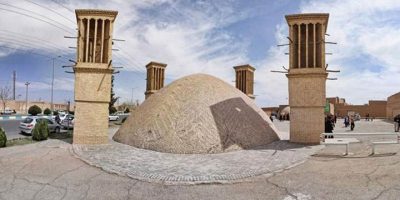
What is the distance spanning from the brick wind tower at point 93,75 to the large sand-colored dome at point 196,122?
170cm

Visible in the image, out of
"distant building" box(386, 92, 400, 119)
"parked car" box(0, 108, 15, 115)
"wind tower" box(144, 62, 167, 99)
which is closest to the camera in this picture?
"wind tower" box(144, 62, 167, 99)

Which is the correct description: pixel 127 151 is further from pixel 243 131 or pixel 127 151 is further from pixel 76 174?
pixel 243 131

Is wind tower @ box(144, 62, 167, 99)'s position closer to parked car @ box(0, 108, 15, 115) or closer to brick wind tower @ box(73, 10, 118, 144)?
brick wind tower @ box(73, 10, 118, 144)

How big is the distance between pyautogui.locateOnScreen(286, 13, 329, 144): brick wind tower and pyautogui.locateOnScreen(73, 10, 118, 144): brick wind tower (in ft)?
27.6

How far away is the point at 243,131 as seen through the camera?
14.6 m

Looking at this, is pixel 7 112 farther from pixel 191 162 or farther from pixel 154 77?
pixel 191 162

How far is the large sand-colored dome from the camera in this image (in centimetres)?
1334

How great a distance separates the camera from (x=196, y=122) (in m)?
14.0

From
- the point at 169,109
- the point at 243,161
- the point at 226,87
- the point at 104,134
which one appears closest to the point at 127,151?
the point at 104,134

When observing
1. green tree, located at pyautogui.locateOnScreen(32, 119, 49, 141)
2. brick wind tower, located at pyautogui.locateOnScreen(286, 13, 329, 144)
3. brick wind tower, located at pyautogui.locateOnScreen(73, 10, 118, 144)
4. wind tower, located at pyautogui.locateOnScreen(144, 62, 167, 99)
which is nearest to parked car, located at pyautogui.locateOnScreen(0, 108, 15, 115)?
wind tower, located at pyautogui.locateOnScreen(144, 62, 167, 99)

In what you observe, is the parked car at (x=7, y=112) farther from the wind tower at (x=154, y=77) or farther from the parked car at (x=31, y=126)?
the wind tower at (x=154, y=77)

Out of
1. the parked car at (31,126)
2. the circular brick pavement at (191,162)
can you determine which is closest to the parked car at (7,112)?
the parked car at (31,126)

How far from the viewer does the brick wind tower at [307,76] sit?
14.5 metres

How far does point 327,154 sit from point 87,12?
11.8 m
